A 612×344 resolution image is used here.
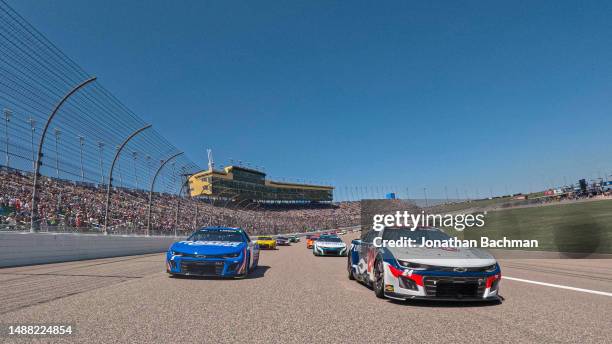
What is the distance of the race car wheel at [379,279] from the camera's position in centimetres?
621

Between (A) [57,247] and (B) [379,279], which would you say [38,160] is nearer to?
(A) [57,247]

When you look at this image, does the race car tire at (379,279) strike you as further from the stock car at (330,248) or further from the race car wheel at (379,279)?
the stock car at (330,248)

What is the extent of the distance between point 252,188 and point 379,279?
10339 cm

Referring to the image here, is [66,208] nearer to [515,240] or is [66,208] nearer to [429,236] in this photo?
[429,236]

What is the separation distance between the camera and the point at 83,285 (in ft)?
24.7

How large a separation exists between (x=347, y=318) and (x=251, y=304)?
1.54 meters

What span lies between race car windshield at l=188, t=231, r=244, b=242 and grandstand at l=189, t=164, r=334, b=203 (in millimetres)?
70164

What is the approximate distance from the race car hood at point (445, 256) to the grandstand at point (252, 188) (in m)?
75.0

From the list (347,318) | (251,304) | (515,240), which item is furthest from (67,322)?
(515,240)

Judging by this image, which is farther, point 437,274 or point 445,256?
point 445,256

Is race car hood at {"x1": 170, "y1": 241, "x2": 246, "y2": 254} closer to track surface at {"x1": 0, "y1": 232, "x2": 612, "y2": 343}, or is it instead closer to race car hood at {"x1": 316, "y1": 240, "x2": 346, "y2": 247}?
track surface at {"x1": 0, "y1": 232, "x2": 612, "y2": 343}

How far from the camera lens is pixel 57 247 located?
1419 cm

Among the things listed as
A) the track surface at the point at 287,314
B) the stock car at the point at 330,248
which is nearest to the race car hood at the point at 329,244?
the stock car at the point at 330,248

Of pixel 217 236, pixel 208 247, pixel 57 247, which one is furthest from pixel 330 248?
pixel 57 247
